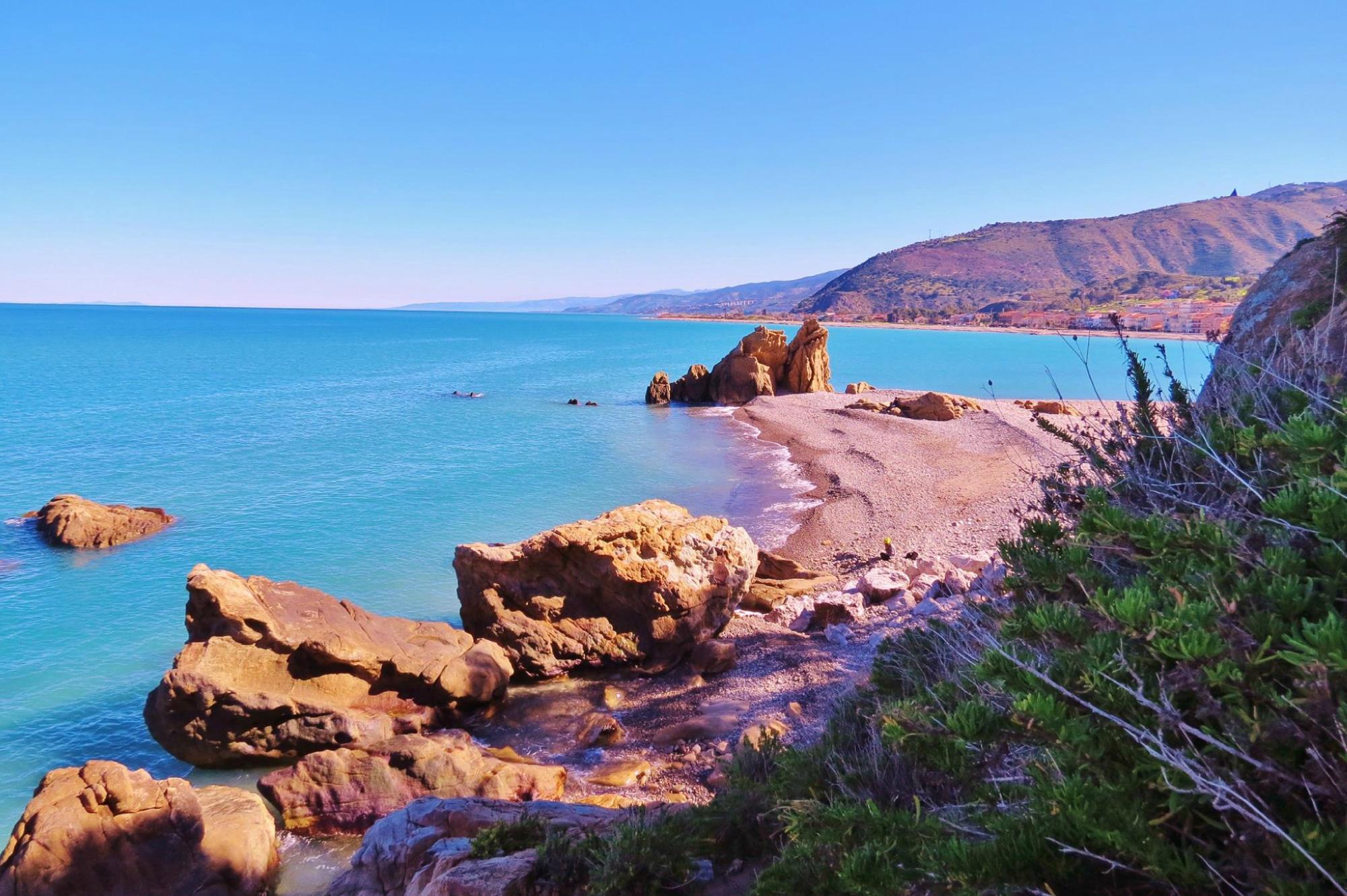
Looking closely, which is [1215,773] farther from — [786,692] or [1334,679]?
[786,692]

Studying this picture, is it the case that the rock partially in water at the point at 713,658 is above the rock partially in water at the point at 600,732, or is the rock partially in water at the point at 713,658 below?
above

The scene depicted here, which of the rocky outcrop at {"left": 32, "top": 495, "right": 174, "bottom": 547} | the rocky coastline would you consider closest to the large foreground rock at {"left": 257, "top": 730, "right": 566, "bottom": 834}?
the rocky coastline

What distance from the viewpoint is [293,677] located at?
10430 mm

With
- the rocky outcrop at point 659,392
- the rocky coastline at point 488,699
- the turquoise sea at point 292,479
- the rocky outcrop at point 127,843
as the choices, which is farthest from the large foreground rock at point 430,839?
the rocky outcrop at point 659,392

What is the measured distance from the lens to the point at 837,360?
262 feet

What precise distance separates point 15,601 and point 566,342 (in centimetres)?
11152

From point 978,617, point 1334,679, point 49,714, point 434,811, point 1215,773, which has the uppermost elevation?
point 1334,679

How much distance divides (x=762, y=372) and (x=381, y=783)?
142 feet

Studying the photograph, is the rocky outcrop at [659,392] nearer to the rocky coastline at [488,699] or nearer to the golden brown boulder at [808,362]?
the golden brown boulder at [808,362]

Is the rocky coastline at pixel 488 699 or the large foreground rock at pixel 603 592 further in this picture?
the large foreground rock at pixel 603 592

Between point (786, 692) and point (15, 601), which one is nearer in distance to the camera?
point (786, 692)

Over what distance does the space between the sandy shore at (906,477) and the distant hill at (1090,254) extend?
4025 inches

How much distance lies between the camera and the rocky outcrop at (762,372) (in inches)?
1951

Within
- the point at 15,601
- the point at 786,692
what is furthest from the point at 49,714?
the point at 786,692
